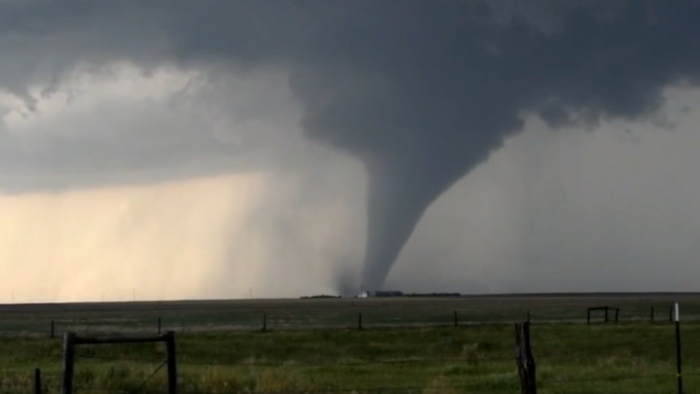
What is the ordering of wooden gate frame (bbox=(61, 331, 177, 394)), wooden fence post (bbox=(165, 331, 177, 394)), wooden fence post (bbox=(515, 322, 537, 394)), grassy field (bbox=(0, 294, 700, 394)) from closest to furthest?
wooden gate frame (bbox=(61, 331, 177, 394)), wooden fence post (bbox=(165, 331, 177, 394)), wooden fence post (bbox=(515, 322, 537, 394)), grassy field (bbox=(0, 294, 700, 394))

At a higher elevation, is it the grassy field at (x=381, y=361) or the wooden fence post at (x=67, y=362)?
the wooden fence post at (x=67, y=362)

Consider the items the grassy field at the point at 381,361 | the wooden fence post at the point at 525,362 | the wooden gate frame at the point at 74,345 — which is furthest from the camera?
the grassy field at the point at 381,361

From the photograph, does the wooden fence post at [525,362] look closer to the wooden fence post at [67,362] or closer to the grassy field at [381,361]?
the grassy field at [381,361]

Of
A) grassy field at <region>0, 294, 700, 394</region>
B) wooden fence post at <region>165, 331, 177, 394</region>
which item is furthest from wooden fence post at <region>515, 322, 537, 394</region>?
wooden fence post at <region>165, 331, 177, 394</region>

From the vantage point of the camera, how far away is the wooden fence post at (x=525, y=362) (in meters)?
18.5

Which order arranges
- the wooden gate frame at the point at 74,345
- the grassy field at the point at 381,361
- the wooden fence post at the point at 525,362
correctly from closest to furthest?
the wooden gate frame at the point at 74,345 → the wooden fence post at the point at 525,362 → the grassy field at the point at 381,361

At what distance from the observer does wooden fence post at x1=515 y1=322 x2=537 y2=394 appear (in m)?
18.5

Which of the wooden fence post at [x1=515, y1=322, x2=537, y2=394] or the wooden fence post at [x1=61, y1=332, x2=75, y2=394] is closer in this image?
the wooden fence post at [x1=61, y1=332, x2=75, y2=394]

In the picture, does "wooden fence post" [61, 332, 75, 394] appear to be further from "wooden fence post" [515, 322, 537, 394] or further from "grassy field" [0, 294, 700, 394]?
Answer: "grassy field" [0, 294, 700, 394]

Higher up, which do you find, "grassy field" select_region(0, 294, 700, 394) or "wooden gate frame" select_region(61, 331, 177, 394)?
"wooden gate frame" select_region(61, 331, 177, 394)

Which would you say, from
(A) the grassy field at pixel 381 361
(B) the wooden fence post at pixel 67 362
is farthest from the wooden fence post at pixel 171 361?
(A) the grassy field at pixel 381 361

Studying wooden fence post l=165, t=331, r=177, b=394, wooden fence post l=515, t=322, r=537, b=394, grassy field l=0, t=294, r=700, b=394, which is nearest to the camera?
wooden fence post l=165, t=331, r=177, b=394

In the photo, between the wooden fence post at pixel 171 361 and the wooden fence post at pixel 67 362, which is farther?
the wooden fence post at pixel 171 361

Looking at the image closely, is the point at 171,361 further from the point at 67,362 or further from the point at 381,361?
the point at 381,361
